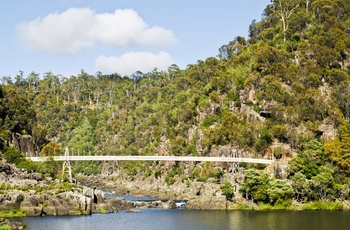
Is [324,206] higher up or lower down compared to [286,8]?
lower down

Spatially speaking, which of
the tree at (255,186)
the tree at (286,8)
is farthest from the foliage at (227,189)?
the tree at (286,8)

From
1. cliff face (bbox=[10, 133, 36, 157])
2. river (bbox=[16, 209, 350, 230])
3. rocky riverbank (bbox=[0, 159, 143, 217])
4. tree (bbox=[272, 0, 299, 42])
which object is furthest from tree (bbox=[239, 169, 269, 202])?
tree (bbox=[272, 0, 299, 42])

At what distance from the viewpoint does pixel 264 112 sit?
84.2 m

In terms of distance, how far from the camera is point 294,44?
9506 cm

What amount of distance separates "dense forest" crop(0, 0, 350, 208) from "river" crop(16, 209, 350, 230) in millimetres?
7082

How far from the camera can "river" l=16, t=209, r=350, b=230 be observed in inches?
1988

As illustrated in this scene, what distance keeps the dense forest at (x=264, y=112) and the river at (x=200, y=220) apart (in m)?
7.08

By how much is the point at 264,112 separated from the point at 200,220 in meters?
33.0

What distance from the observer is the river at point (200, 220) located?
50.5 m

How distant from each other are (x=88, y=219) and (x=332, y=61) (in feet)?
169

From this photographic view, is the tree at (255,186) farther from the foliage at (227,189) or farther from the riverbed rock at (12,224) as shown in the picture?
the riverbed rock at (12,224)

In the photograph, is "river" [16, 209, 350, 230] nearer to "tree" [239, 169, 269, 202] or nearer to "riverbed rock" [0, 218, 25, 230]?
"riverbed rock" [0, 218, 25, 230]

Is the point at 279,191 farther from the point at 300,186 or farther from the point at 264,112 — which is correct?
the point at 264,112

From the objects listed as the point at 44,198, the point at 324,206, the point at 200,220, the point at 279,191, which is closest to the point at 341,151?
the point at 324,206
